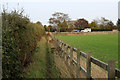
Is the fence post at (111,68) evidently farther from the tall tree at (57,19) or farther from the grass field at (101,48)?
the tall tree at (57,19)

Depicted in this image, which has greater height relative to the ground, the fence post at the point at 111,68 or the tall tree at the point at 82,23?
the tall tree at the point at 82,23

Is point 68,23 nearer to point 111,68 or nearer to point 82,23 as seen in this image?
point 82,23

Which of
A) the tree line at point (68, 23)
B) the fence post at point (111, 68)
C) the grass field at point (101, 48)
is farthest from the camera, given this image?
the tree line at point (68, 23)

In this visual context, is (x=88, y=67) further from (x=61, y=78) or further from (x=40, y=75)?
(x=40, y=75)

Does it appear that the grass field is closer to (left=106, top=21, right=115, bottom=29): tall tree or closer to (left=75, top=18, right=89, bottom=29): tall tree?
(left=106, top=21, right=115, bottom=29): tall tree

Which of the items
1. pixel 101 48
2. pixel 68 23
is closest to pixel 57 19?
pixel 68 23

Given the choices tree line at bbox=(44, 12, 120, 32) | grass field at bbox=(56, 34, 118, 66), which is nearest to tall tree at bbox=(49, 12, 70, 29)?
tree line at bbox=(44, 12, 120, 32)

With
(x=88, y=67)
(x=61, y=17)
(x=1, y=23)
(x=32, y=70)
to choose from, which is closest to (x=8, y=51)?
(x=1, y=23)

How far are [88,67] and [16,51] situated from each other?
1873mm

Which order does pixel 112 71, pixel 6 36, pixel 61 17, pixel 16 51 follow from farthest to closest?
pixel 61 17, pixel 16 51, pixel 6 36, pixel 112 71

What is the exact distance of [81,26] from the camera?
103938 mm

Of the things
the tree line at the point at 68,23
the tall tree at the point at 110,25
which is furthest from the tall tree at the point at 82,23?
the tall tree at the point at 110,25

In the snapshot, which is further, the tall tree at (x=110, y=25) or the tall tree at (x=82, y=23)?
the tall tree at (x=82, y=23)

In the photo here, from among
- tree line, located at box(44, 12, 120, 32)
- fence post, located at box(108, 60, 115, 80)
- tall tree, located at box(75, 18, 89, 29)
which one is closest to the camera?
fence post, located at box(108, 60, 115, 80)
